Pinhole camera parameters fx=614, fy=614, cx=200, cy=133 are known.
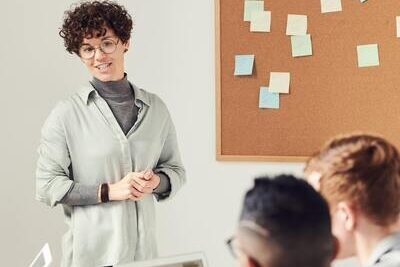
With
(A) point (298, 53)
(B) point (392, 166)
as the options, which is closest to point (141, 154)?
(B) point (392, 166)

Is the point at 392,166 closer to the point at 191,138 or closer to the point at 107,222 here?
the point at 107,222

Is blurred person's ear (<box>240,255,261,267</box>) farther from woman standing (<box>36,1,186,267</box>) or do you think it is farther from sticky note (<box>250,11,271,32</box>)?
sticky note (<box>250,11,271,32</box>)

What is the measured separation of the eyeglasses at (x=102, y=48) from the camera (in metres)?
1.99

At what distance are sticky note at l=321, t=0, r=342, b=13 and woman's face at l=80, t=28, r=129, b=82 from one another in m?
1.15

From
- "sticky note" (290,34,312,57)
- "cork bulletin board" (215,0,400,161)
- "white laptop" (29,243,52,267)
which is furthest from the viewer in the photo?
"sticky note" (290,34,312,57)

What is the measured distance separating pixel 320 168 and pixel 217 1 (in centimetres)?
176

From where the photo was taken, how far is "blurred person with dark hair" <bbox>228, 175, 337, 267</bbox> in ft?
2.68

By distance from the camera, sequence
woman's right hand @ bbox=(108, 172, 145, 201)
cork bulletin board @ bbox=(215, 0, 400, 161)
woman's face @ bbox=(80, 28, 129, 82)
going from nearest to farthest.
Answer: woman's right hand @ bbox=(108, 172, 145, 201)
woman's face @ bbox=(80, 28, 129, 82)
cork bulletin board @ bbox=(215, 0, 400, 161)

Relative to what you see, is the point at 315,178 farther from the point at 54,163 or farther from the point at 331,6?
the point at 331,6

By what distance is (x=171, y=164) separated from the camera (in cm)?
208

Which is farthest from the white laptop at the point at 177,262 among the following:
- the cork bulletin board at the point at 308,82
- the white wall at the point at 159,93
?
the cork bulletin board at the point at 308,82

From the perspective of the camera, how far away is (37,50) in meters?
2.81

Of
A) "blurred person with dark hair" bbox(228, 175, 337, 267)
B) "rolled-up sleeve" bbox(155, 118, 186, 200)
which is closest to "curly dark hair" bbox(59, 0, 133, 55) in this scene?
"rolled-up sleeve" bbox(155, 118, 186, 200)

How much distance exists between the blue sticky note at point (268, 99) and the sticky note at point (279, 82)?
2cm
